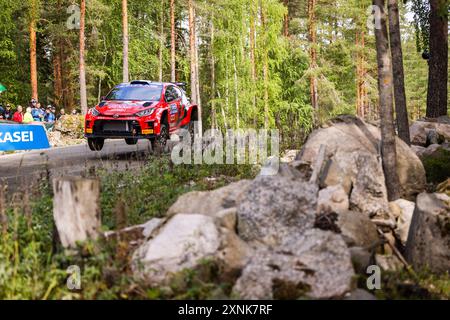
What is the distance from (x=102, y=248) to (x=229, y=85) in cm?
3227

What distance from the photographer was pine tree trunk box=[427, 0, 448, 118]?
54.8 feet

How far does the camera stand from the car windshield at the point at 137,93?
15.4 m

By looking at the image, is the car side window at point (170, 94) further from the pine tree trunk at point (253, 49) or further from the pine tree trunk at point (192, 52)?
the pine tree trunk at point (253, 49)

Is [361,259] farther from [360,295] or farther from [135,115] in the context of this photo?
[135,115]

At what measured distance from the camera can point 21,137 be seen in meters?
17.8

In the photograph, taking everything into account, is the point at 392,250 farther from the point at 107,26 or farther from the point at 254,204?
the point at 107,26

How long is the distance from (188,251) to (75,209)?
1.36 metres

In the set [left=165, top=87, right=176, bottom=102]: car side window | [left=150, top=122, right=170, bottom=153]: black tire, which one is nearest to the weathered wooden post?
[left=150, top=122, right=170, bottom=153]: black tire

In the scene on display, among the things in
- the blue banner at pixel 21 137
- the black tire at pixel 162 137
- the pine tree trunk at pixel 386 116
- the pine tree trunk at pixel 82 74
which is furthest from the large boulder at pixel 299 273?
the pine tree trunk at pixel 82 74

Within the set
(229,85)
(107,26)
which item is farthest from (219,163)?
(107,26)

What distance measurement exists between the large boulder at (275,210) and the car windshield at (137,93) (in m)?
9.79

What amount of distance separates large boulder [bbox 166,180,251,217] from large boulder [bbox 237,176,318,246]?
16.7 inches

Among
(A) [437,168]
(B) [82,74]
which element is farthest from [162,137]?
(B) [82,74]

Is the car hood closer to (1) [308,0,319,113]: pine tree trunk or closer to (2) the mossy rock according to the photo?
(2) the mossy rock
